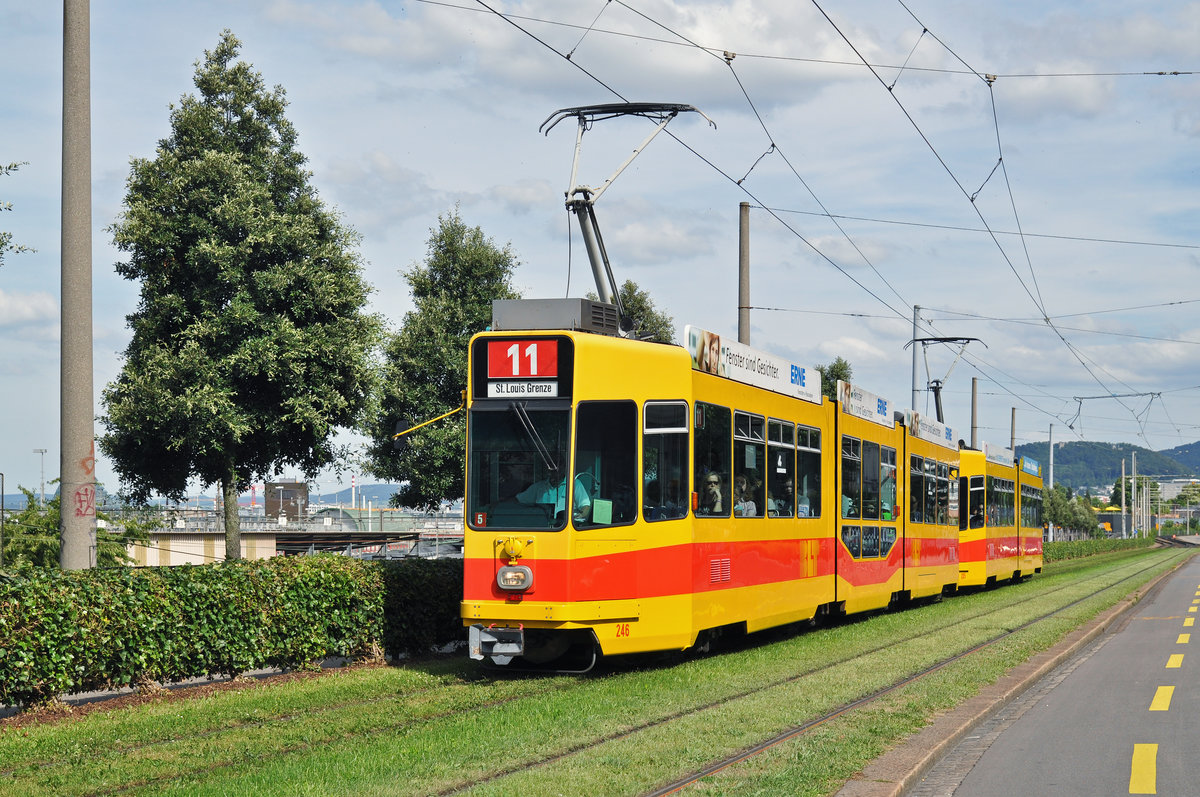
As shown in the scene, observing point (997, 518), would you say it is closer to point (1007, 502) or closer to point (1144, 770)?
point (1007, 502)

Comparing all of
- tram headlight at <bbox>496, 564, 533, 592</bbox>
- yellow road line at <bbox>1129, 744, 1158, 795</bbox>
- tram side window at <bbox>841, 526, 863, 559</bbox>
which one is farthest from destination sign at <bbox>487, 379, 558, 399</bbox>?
tram side window at <bbox>841, 526, 863, 559</bbox>

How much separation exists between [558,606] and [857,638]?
692cm

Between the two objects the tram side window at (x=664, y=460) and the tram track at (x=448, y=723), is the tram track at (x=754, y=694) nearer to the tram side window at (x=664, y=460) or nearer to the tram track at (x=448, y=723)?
the tram track at (x=448, y=723)

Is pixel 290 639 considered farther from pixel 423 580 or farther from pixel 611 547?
pixel 611 547

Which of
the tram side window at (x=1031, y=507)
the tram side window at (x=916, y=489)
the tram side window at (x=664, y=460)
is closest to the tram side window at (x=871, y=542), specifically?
the tram side window at (x=916, y=489)

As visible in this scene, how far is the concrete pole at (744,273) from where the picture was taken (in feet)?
82.1

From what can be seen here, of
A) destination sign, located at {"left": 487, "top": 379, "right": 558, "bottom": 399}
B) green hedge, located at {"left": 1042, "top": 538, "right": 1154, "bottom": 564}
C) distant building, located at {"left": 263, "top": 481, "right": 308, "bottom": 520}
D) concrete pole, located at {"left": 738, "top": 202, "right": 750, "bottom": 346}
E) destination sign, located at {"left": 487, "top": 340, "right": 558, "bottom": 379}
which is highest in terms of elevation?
concrete pole, located at {"left": 738, "top": 202, "right": 750, "bottom": 346}

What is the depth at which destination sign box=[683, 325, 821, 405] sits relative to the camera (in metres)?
15.0

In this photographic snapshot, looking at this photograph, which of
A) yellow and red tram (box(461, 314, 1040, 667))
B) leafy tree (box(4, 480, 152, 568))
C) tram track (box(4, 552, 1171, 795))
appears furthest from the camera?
leafy tree (box(4, 480, 152, 568))

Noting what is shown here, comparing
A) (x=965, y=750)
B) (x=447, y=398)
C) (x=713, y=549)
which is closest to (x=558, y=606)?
(x=713, y=549)

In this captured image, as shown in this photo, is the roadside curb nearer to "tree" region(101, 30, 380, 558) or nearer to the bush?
the bush

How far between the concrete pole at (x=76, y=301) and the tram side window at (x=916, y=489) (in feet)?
57.3

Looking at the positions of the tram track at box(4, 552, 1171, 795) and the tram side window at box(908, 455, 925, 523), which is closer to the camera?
the tram track at box(4, 552, 1171, 795)

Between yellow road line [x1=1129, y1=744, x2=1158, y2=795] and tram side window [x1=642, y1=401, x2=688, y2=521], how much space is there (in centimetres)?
559
